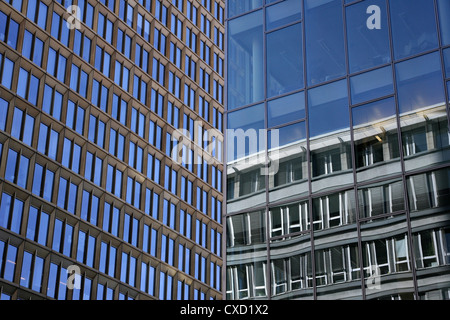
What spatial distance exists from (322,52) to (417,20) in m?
3.07

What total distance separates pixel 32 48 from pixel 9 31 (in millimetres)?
1992

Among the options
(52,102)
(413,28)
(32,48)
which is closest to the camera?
(413,28)

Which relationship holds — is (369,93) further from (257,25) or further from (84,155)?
(84,155)

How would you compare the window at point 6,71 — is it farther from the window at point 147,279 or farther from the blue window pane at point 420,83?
the blue window pane at point 420,83

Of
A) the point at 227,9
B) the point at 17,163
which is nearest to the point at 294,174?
the point at 227,9

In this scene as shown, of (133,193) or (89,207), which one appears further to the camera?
(133,193)

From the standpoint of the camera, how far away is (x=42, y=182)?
48.5 m

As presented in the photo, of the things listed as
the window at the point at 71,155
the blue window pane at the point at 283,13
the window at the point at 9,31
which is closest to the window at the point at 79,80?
the window at the point at 71,155

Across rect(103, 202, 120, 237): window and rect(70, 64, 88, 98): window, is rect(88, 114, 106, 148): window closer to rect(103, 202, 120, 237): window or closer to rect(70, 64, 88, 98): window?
rect(70, 64, 88, 98): window

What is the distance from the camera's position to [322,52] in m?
24.7

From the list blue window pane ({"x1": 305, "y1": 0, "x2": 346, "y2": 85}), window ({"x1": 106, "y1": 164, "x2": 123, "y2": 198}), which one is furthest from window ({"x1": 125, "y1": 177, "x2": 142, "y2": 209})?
blue window pane ({"x1": 305, "y1": 0, "x2": 346, "y2": 85})

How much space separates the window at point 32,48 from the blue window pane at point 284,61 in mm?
27561

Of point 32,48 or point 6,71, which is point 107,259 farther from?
point 32,48

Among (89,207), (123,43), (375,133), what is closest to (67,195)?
(89,207)
